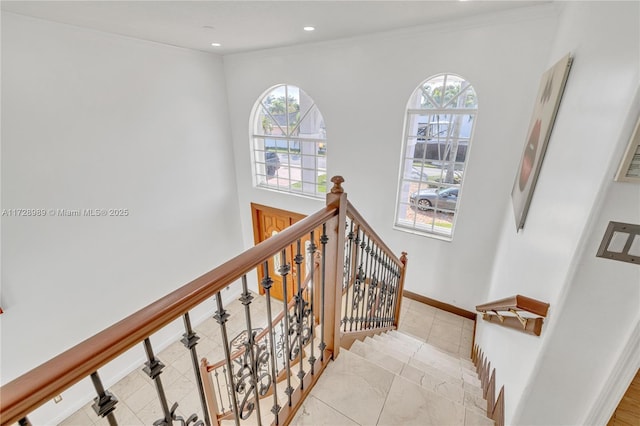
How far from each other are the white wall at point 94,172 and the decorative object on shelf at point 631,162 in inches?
157

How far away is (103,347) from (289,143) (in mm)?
4002

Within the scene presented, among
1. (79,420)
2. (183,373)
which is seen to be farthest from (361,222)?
(79,420)

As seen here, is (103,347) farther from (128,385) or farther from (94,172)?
(128,385)

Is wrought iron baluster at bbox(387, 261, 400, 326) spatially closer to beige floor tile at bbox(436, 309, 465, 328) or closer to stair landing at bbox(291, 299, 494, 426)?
stair landing at bbox(291, 299, 494, 426)

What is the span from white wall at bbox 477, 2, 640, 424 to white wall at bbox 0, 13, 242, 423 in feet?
13.0

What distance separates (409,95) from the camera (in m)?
3.06

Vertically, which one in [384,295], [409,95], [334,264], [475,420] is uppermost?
[409,95]

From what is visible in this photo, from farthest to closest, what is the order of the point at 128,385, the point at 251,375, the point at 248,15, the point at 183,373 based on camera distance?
the point at 183,373
the point at 128,385
the point at 248,15
the point at 251,375

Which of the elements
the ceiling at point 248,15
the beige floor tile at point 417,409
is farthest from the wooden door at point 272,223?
the beige floor tile at point 417,409

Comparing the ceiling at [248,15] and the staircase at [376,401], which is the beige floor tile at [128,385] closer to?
the staircase at [376,401]

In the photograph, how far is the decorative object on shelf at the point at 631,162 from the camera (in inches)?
29.7

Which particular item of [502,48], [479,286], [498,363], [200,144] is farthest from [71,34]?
[479,286]

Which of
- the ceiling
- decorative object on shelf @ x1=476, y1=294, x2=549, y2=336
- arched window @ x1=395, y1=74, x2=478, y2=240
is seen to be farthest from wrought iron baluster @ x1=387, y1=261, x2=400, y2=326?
the ceiling

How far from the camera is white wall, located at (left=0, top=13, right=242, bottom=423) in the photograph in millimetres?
2537
